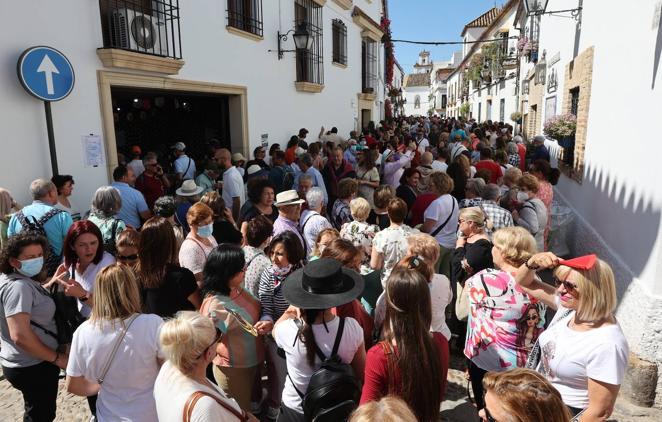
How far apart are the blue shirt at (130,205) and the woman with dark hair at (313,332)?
10.1 ft

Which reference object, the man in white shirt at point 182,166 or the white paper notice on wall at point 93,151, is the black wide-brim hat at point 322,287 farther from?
the man in white shirt at point 182,166

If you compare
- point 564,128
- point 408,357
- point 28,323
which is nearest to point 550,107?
point 564,128

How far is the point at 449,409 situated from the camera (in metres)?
3.38

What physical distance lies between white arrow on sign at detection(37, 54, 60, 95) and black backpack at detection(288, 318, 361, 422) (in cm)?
422

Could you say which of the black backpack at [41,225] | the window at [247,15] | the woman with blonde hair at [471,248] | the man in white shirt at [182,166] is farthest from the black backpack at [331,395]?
the window at [247,15]

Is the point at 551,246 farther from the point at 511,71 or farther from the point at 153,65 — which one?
the point at 511,71

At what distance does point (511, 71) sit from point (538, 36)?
6.15m

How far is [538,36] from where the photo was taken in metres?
11.7

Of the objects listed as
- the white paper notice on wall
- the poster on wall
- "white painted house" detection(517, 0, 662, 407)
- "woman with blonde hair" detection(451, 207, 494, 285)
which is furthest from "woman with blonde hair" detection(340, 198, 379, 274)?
the poster on wall

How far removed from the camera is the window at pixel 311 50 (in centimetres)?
1049

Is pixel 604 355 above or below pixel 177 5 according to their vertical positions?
below

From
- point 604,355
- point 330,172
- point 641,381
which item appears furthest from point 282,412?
point 330,172

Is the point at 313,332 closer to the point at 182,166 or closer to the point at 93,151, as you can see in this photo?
the point at 93,151

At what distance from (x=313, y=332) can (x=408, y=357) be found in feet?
1.59
